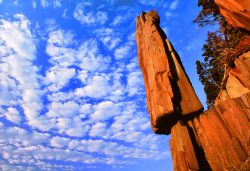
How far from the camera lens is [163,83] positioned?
57.1ft

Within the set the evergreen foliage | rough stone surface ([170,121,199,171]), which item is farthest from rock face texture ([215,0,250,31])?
rough stone surface ([170,121,199,171])

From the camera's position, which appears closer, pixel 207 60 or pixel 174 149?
pixel 174 149

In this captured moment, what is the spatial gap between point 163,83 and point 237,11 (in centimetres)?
757

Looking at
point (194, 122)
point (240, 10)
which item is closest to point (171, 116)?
point (194, 122)

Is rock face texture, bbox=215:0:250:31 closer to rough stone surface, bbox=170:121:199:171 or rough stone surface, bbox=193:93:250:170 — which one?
rough stone surface, bbox=193:93:250:170

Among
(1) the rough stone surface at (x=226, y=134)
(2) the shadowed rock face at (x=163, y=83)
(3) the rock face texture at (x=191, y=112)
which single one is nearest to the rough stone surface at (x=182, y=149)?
(3) the rock face texture at (x=191, y=112)

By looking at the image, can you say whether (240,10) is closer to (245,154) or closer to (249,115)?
(249,115)

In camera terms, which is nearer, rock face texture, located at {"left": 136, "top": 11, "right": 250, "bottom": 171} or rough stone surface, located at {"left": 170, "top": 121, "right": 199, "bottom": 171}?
rock face texture, located at {"left": 136, "top": 11, "right": 250, "bottom": 171}

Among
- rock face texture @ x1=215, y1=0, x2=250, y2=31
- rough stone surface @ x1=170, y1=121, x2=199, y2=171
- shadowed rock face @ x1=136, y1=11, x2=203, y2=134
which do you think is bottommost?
rough stone surface @ x1=170, y1=121, x2=199, y2=171

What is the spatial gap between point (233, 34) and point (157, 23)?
693cm

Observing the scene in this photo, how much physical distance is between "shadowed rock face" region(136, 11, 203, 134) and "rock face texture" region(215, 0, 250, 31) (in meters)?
5.12

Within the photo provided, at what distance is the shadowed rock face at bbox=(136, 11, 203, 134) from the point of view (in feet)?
54.0

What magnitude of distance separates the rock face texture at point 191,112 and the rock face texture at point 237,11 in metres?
2.50

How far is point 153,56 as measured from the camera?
63.1 feet
